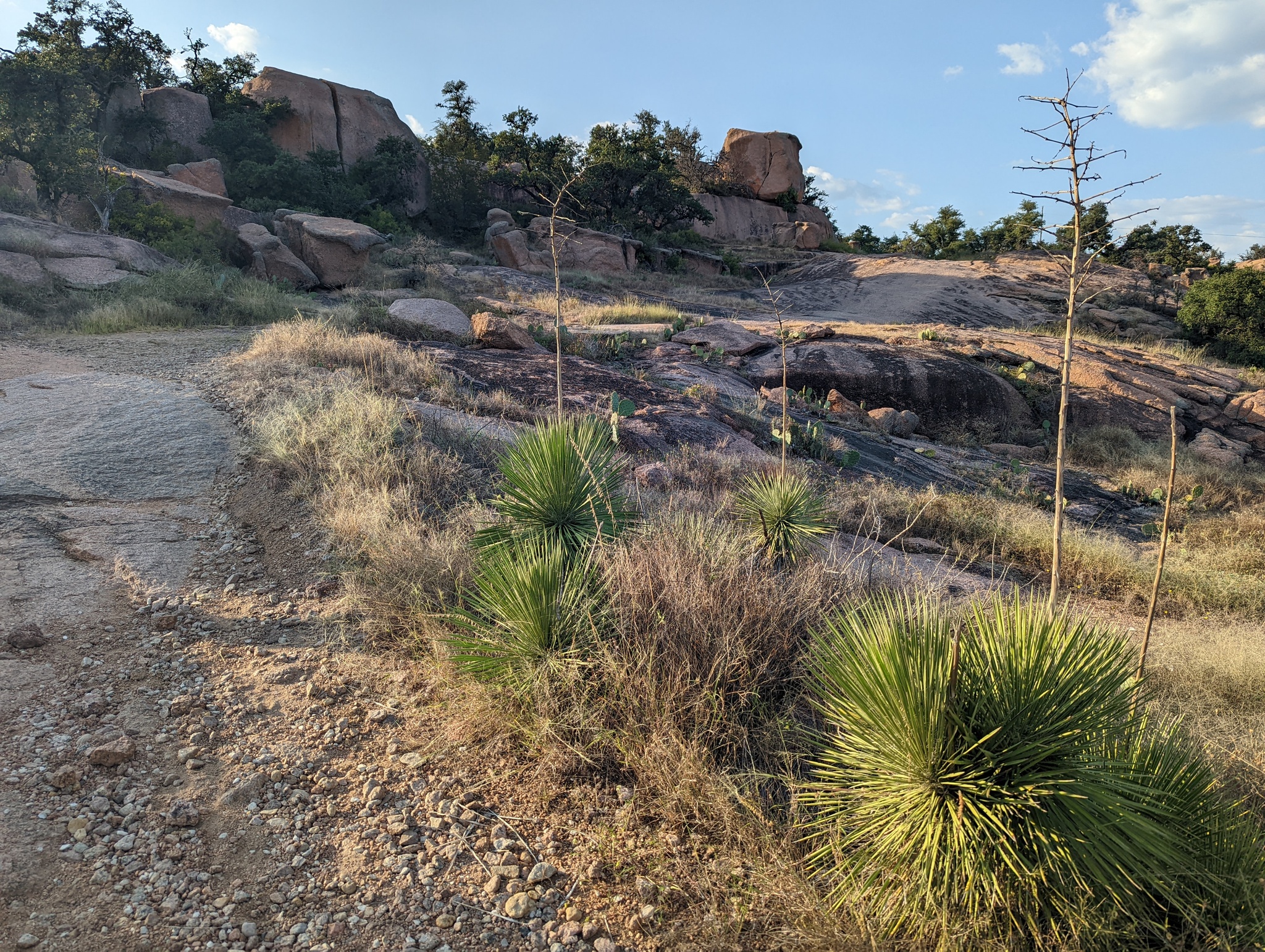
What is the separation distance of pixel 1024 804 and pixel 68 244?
18588 millimetres

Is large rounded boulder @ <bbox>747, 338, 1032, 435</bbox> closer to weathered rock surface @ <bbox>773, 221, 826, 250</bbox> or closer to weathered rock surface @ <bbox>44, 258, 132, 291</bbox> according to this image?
weathered rock surface @ <bbox>44, 258, 132, 291</bbox>

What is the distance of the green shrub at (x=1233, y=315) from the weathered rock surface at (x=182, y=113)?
3547cm

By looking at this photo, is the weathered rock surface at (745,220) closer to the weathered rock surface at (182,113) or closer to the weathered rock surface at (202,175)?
the weathered rock surface at (202,175)

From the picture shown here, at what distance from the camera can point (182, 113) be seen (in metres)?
28.6

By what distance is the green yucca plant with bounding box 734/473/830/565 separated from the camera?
4.05 metres

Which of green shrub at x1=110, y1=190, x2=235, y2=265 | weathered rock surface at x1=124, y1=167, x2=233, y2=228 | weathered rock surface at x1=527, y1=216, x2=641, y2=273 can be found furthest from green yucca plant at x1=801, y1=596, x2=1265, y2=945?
weathered rock surface at x1=527, y1=216, x2=641, y2=273

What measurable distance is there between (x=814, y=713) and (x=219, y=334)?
11.5 metres

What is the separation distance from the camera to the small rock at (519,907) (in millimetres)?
2266

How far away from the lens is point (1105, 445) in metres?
13.1

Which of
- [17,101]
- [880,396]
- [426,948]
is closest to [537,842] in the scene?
[426,948]

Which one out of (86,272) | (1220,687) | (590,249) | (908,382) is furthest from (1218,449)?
(86,272)

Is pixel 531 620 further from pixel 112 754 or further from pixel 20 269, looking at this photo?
pixel 20 269

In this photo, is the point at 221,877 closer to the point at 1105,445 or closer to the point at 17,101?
the point at 1105,445

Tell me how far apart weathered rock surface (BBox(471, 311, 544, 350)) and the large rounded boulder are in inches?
175
